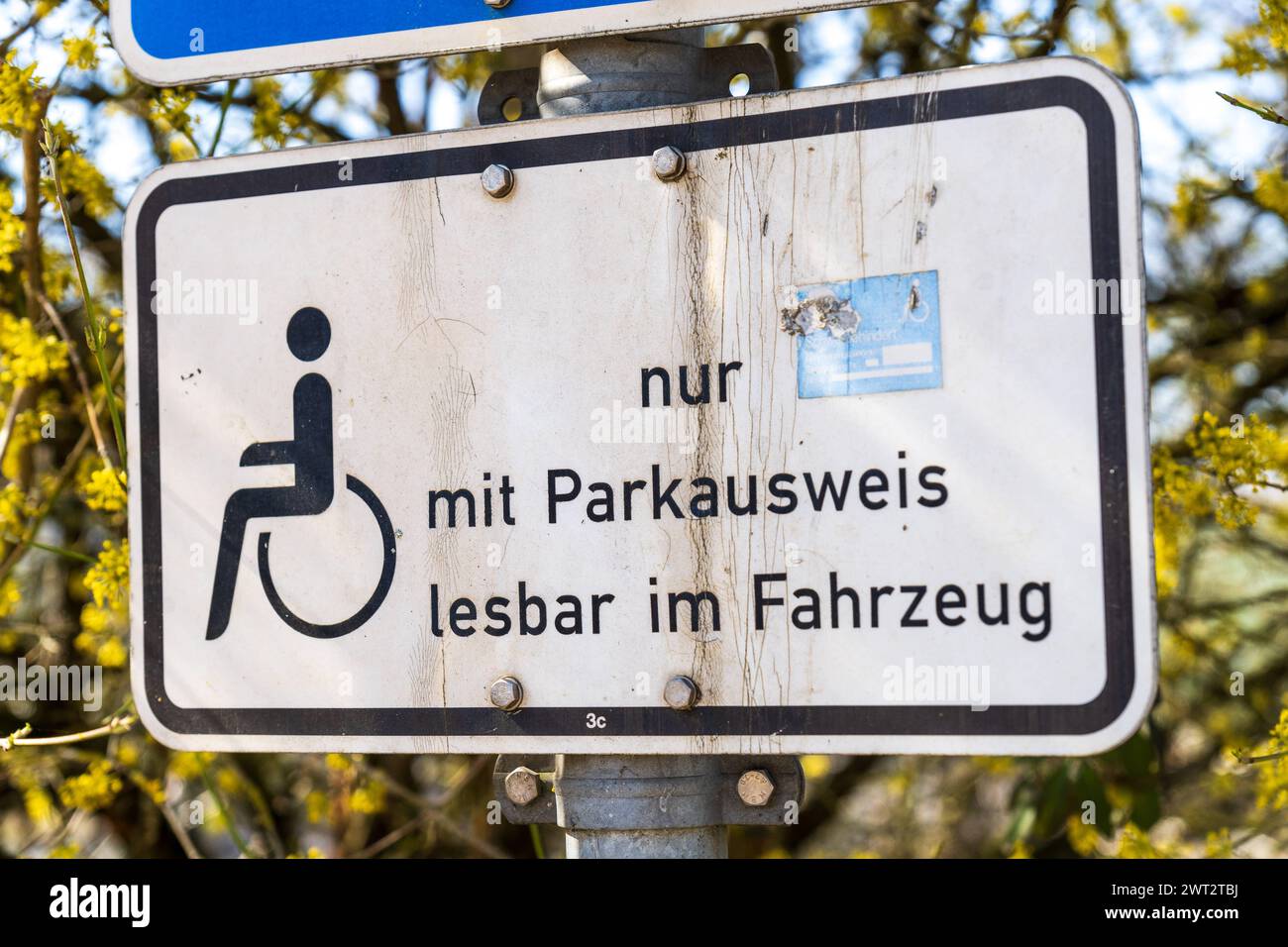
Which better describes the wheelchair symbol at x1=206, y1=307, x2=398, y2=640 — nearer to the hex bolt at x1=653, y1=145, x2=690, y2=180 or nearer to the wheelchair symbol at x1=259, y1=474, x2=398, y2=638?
the wheelchair symbol at x1=259, y1=474, x2=398, y2=638

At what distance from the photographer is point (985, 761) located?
371cm

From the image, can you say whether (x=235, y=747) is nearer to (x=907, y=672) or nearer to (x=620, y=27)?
(x=907, y=672)

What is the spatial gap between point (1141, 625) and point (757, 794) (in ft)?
1.36

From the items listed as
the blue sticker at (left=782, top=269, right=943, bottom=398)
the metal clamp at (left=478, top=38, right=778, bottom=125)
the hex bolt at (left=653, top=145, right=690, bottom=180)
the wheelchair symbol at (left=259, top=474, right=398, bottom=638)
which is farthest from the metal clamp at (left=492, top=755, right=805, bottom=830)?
the metal clamp at (left=478, top=38, right=778, bottom=125)

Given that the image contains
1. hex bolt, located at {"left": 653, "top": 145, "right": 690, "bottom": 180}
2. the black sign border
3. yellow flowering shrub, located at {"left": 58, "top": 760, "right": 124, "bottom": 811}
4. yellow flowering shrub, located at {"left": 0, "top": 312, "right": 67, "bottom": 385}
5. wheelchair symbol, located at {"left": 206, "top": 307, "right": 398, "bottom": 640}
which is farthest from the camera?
yellow flowering shrub, located at {"left": 58, "top": 760, "right": 124, "bottom": 811}

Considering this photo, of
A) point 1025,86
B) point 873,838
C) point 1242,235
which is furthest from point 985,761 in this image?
point 1025,86

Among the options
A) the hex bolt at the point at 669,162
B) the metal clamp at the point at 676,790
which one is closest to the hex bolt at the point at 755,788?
the metal clamp at the point at 676,790

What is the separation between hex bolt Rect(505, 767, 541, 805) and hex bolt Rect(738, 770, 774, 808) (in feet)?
0.74

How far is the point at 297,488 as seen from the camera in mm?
1336

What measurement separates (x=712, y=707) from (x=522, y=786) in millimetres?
254

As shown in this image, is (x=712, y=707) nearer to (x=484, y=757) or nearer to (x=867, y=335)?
(x=867, y=335)

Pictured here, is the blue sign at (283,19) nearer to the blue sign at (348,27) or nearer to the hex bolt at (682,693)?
the blue sign at (348,27)

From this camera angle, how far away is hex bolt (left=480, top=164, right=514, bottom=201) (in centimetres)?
128

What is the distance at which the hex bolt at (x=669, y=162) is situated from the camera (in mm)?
1227
